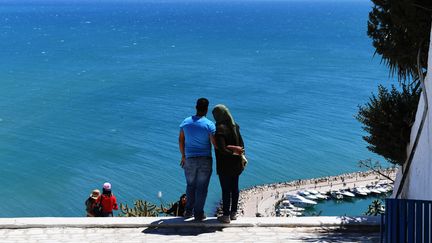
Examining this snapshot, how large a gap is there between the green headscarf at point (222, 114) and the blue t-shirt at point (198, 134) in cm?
20

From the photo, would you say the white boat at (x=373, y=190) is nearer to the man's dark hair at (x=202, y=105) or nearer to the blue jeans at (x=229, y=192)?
the blue jeans at (x=229, y=192)

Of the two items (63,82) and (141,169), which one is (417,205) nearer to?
(141,169)

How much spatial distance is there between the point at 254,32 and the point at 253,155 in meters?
111

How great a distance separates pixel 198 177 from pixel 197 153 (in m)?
0.33

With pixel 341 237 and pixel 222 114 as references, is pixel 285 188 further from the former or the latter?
pixel 222 114

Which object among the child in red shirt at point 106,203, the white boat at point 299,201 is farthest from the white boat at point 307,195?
the child in red shirt at point 106,203

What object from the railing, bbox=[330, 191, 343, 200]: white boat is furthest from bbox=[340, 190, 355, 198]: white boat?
the railing

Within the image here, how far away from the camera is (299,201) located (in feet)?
168

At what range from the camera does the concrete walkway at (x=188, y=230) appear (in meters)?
8.22

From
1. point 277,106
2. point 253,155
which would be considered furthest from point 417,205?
point 277,106

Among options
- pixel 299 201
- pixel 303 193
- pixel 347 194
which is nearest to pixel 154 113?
pixel 303 193

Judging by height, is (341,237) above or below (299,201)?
above

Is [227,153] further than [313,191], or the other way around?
[313,191]

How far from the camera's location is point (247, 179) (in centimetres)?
5550
